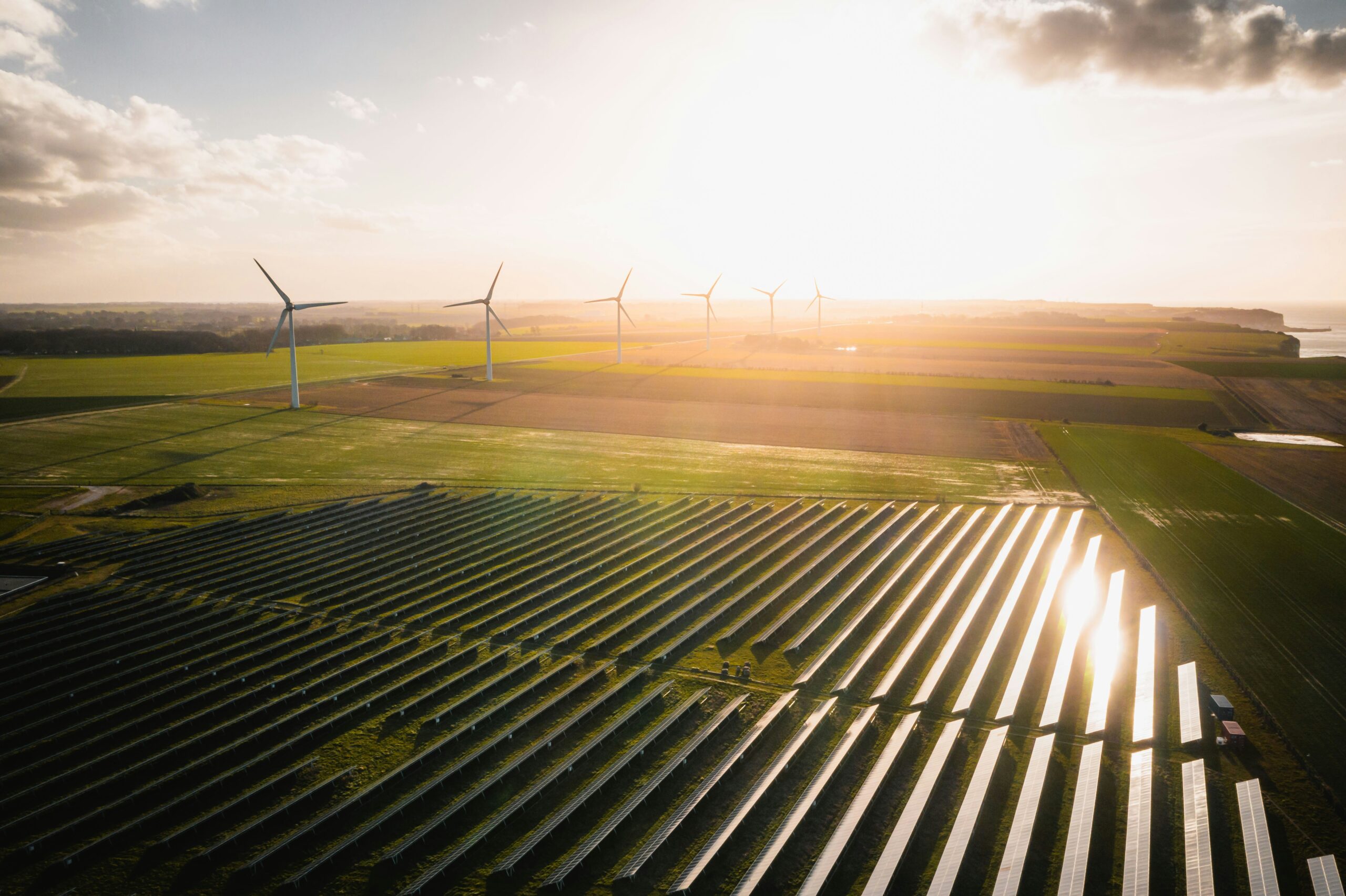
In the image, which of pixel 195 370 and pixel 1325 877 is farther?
pixel 195 370

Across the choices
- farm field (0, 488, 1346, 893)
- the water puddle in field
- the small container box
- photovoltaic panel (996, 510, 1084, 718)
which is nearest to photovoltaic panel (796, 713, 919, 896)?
farm field (0, 488, 1346, 893)

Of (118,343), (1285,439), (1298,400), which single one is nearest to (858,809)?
(1285,439)

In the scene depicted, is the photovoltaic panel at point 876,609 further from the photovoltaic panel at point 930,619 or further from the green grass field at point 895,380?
the green grass field at point 895,380

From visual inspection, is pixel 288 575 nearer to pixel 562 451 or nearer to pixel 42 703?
pixel 42 703

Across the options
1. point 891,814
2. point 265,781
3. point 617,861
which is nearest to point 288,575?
point 265,781

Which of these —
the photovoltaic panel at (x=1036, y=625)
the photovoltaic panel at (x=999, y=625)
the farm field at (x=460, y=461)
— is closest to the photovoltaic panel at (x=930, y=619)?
the photovoltaic panel at (x=999, y=625)

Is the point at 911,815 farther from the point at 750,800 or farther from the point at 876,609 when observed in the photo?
the point at 876,609
